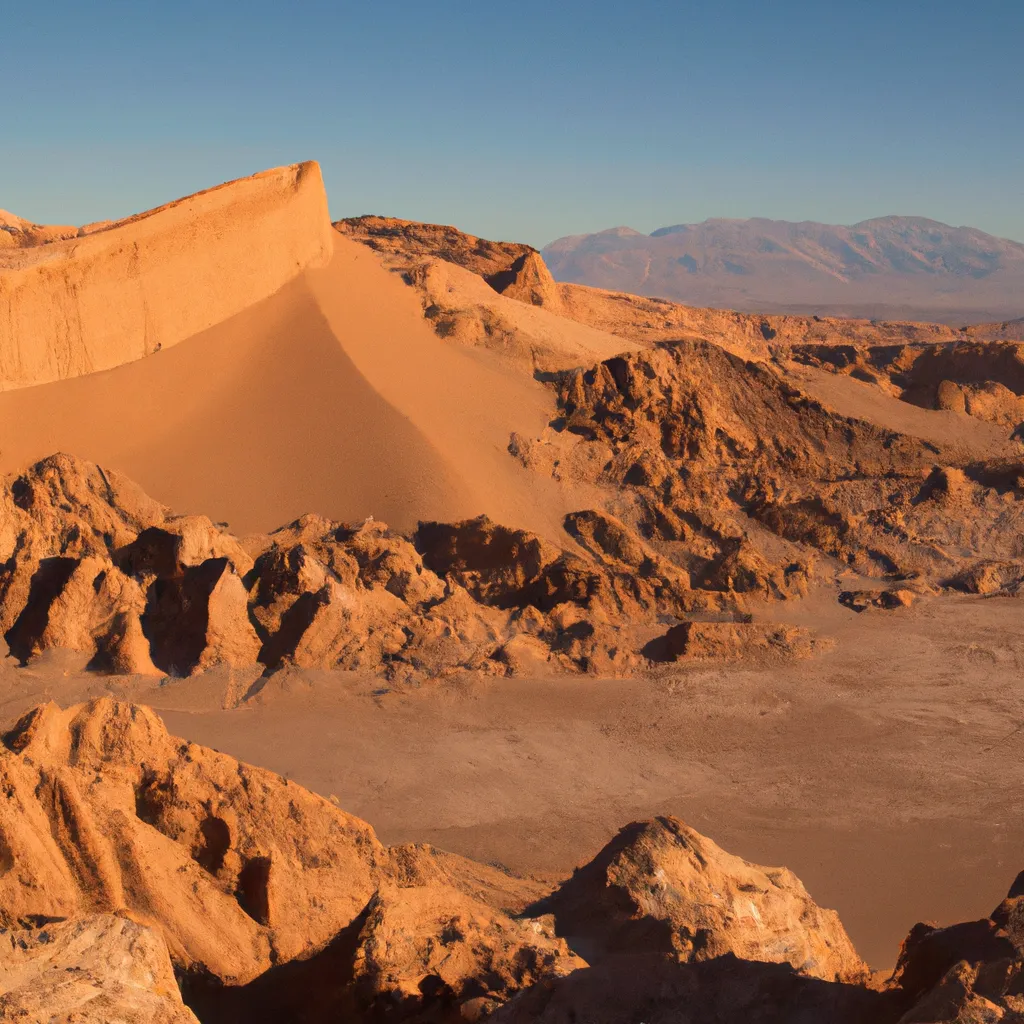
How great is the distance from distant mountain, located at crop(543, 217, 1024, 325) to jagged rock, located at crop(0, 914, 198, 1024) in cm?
8398

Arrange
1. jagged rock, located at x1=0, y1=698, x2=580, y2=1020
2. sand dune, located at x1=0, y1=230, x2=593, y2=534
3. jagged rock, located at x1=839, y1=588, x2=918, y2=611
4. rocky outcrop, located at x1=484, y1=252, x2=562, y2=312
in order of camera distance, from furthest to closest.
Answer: rocky outcrop, located at x1=484, y1=252, x2=562, y2=312
jagged rock, located at x1=839, y1=588, x2=918, y2=611
sand dune, located at x1=0, y1=230, x2=593, y2=534
jagged rock, located at x1=0, y1=698, x2=580, y2=1020

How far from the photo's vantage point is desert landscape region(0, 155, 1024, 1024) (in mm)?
5363

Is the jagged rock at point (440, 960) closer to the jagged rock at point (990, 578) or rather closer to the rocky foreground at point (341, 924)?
the rocky foreground at point (341, 924)

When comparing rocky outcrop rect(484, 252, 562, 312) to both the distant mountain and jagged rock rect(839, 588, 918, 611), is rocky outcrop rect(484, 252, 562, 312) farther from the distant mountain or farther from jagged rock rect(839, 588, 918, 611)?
the distant mountain

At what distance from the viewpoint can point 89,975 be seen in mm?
4234

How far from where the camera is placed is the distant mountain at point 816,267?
105 m

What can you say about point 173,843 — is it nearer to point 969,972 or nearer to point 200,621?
point 969,972

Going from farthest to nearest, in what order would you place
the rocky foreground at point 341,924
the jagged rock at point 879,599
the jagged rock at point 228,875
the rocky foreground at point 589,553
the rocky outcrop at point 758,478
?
the rocky outcrop at point 758,478
the jagged rock at point 879,599
the rocky foreground at point 589,553
the jagged rock at point 228,875
the rocky foreground at point 341,924

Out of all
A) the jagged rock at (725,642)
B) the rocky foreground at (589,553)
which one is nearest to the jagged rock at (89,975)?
the rocky foreground at (589,553)

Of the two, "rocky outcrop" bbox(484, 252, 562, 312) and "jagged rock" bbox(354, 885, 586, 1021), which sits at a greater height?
"rocky outcrop" bbox(484, 252, 562, 312)

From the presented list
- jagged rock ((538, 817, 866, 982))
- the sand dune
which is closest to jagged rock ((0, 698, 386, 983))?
jagged rock ((538, 817, 866, 982))

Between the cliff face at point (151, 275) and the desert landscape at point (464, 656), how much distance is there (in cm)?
6

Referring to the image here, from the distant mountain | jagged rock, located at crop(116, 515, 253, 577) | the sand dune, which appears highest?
the distant mountain

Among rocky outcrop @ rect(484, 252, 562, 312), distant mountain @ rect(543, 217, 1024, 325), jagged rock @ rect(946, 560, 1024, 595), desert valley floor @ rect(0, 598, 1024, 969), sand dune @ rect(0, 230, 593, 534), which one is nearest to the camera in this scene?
desert valley floor @ rect(0, 598, 1024, 969)
